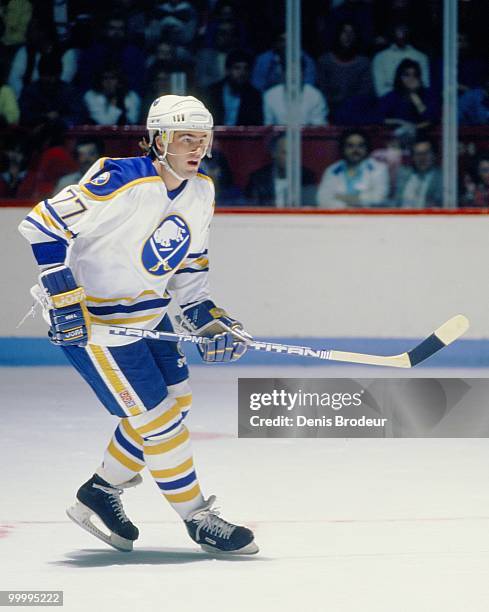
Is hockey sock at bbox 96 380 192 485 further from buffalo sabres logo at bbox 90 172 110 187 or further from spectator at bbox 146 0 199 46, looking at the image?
spectator at bbox 146 0 199 46

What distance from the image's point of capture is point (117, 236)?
3.42 m

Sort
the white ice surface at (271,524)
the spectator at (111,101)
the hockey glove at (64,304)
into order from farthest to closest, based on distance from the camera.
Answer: the spectator at (111,101) → the hockey glove at (64,304) → the white ice surface at (271,524)

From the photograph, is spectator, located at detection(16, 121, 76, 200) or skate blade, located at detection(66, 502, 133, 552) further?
spectator, located at detection(16, 121, 76, 200)

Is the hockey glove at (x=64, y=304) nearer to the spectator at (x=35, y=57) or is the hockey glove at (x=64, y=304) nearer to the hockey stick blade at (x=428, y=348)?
the hockey stick blade at (x=428, y=348)

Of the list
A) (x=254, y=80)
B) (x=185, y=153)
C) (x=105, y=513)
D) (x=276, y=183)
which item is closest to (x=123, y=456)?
→ (x=105, y=513)

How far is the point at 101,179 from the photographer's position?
339 cm

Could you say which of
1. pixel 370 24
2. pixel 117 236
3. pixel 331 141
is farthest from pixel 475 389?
pixel 117 236

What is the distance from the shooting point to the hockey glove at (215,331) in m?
3.57

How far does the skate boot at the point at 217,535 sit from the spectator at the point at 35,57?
4.25 metres

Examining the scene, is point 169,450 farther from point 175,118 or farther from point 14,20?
point 14,20

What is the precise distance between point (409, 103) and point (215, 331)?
12.6 feet

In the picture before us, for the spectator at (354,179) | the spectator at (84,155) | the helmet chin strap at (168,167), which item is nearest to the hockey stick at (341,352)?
the helmet chin strap at (168,167)

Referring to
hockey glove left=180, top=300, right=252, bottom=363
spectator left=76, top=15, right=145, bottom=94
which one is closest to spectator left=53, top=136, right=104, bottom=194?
spectator left=76, top=15, right=145, bottom=94

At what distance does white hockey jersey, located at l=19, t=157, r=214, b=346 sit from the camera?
3357 mm
